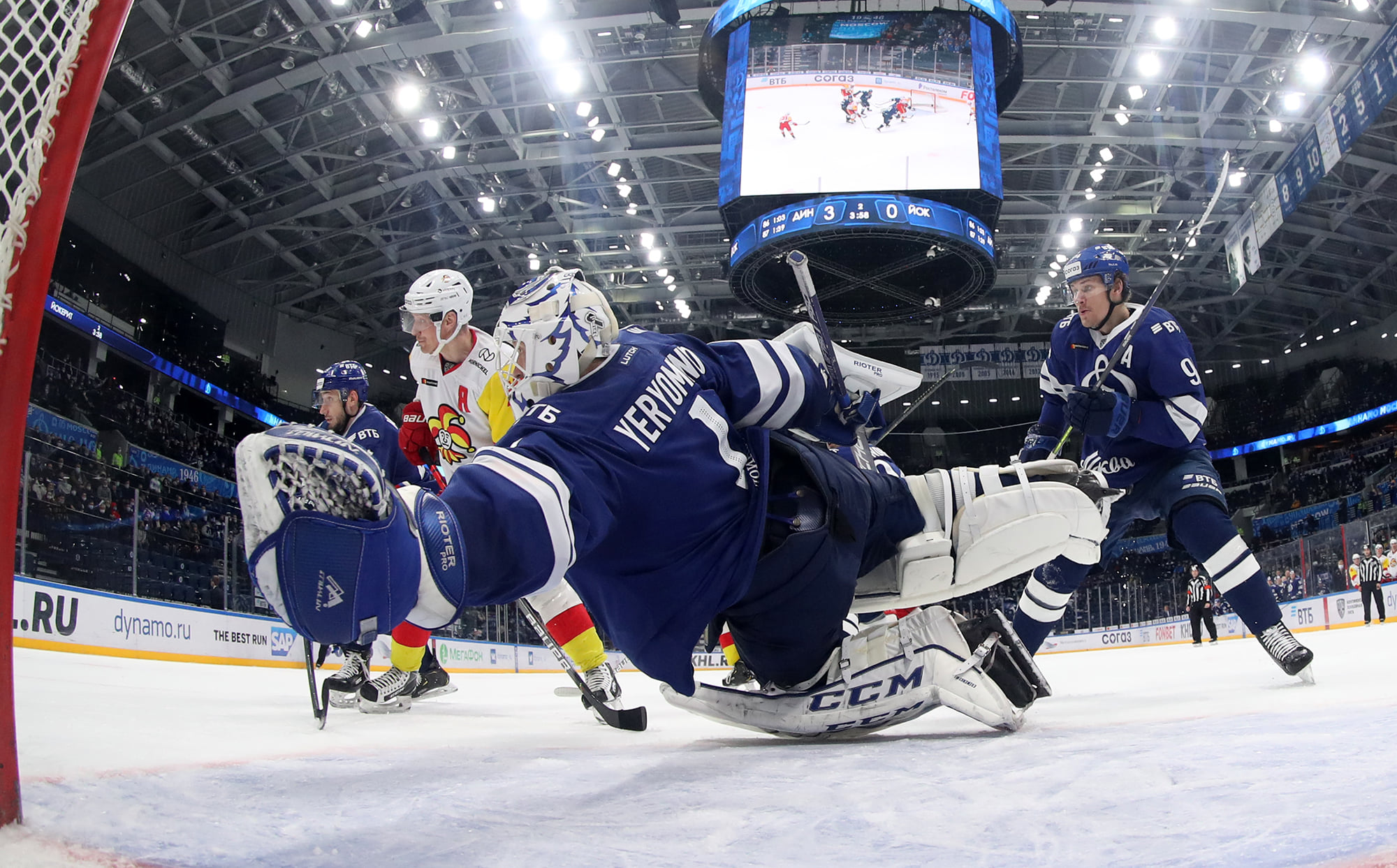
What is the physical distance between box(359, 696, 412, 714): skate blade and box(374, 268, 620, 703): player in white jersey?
0.03m

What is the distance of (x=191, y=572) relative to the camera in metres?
7.18

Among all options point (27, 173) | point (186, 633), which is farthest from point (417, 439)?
point (186, 633)

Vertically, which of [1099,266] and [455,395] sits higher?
[1099,266]

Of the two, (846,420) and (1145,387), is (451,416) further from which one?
(1145,387)

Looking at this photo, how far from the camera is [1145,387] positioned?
308cm

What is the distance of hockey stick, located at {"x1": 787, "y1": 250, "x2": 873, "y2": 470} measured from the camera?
1912 millimetres

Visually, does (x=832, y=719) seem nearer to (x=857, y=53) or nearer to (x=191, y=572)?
(x=191, y=572)

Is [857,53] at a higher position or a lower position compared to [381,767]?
higher

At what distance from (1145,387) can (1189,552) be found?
1.79 feet

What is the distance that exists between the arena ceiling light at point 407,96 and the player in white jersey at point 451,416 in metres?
10.1

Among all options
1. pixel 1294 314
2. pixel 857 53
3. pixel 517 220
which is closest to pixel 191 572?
pixel 857 53

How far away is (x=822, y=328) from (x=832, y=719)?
0.78 meters

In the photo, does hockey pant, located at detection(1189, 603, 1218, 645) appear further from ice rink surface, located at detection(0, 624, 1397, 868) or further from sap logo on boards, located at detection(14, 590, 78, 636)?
sap logo on boards, located at detection(14, 590, 78, 636)

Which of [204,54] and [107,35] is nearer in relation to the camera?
[107,35]
